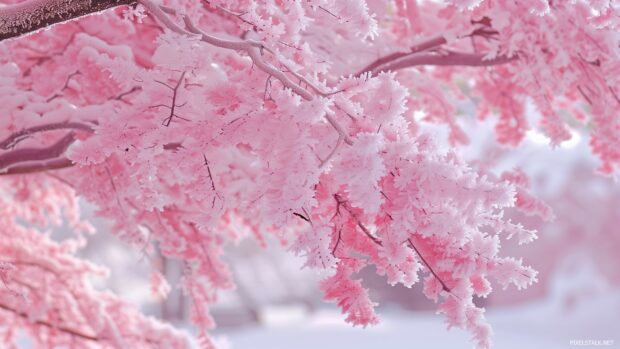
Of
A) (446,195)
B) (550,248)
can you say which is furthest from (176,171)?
(550,248)

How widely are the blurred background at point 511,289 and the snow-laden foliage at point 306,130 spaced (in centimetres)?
949

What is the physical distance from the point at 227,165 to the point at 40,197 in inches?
85.6

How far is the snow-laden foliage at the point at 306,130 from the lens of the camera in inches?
73.4

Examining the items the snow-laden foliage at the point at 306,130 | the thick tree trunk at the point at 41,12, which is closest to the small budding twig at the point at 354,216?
the snow-laden foliage at the point at 306,130

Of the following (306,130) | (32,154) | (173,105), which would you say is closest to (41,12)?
(173,105)

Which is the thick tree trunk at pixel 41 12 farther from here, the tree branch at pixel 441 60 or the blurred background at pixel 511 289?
the blurred background at pixel 511 289

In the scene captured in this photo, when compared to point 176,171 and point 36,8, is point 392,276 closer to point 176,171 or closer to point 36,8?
point 176,171

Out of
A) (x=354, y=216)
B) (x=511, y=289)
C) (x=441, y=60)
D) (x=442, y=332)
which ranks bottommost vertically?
(x=354, y=216)

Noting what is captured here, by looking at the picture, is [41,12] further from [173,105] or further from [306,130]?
[306,130]

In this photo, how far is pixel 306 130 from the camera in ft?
6.33

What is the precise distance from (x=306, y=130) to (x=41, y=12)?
0.86 metres

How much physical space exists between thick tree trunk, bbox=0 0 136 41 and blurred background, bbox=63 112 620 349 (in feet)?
36.9

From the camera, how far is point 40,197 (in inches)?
192

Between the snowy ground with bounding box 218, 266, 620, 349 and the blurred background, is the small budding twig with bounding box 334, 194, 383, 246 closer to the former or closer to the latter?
the snowy ground with bounding box 218, 266, 620, 349
